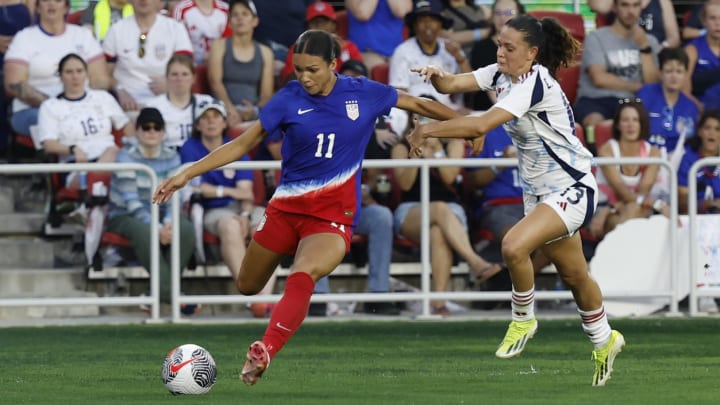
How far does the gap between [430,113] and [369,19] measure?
24.2 feet

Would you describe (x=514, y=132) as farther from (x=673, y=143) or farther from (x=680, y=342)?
(x=673, y=143)

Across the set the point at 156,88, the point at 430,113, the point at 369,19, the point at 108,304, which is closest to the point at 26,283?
the point at 108,304

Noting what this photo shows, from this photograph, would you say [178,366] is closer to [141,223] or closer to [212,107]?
[141,223]

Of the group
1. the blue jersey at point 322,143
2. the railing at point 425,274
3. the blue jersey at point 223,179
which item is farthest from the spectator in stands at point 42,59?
the blue jersey at point 322,143

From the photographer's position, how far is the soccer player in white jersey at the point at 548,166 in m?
9.41

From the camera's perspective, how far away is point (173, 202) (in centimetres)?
1416

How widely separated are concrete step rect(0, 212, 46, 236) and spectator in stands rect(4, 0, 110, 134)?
1.31 meters

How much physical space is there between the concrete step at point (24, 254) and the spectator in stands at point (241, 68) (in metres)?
2.68

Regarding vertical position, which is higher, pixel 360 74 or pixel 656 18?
pixel 656 18

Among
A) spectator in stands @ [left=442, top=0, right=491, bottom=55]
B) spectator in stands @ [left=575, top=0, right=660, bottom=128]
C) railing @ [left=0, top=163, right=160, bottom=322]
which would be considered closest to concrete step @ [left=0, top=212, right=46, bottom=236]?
railing @ [left=0, top=163, right=160, bottom=322]

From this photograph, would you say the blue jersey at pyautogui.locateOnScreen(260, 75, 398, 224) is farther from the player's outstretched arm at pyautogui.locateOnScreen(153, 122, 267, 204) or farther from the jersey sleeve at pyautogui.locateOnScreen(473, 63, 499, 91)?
the jersey sleeve at pyautogui.locateOnScreen(473, 63, 499, 91)

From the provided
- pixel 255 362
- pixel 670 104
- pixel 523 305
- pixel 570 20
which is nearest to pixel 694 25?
pixel 570 20

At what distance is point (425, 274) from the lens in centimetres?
1437

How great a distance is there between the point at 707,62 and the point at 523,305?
788cm
